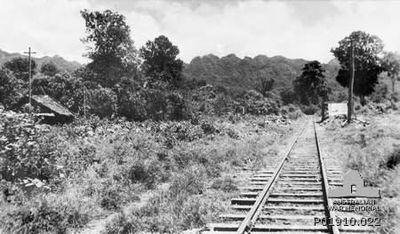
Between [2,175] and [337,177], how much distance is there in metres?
7.94

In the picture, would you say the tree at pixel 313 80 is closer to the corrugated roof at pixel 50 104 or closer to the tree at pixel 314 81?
the tree at pixel 314 81

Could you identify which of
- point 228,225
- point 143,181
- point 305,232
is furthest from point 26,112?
point 305,232

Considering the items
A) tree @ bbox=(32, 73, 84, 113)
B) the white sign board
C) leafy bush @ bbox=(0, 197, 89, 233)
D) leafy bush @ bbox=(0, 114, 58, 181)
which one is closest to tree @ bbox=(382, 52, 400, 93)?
the white sign board

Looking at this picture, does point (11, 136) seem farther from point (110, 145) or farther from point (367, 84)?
point (367, 84)

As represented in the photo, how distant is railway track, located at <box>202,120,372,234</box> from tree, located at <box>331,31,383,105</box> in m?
53.6

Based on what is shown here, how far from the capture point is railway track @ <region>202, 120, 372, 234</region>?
17.2 feet

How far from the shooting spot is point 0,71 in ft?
164

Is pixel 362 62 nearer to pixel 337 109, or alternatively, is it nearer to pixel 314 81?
pixel 314 81

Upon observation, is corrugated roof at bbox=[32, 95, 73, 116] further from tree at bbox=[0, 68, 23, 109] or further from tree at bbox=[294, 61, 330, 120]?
tree at bbox=[294, 61, 330, 120]

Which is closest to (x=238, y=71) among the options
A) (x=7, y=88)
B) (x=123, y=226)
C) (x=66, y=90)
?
(x=7, y=88)

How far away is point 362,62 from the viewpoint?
63469mm

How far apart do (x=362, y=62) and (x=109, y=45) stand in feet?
155

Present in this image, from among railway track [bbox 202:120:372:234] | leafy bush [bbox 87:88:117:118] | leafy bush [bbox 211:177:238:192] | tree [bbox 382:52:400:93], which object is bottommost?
leafy bush [bbox 211:177:238:192]

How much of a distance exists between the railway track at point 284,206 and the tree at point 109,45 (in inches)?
2109
